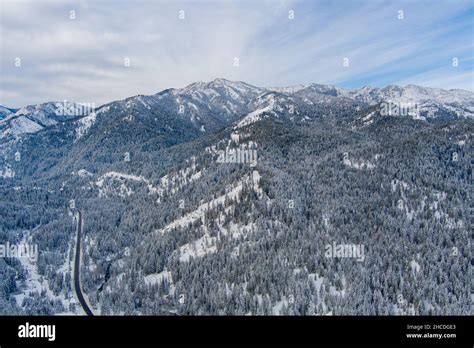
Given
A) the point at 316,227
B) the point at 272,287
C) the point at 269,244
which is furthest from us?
the point at 316,227

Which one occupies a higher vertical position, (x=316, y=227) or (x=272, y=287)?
(x=316, y=227)

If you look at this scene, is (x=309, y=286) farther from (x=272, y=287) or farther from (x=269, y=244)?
(x=269, y=244)

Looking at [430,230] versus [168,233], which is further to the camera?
[168,233]

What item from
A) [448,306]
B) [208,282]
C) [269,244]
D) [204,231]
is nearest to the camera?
[448,306]

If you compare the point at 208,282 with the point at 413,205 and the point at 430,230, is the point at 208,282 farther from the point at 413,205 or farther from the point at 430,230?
the point at 413,205

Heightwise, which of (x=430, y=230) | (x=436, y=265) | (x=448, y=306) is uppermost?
(x=430, y=230)

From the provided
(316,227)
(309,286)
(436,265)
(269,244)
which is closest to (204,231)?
(269,244)
